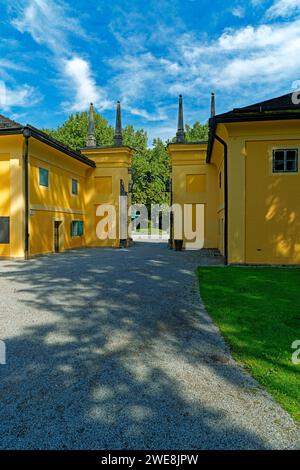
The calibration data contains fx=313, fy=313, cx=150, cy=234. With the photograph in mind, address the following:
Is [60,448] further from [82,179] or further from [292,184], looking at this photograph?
[82,179]

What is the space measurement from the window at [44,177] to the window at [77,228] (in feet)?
12.8

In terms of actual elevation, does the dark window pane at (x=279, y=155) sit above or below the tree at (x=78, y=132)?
below

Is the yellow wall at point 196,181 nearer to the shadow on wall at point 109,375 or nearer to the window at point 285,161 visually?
the window at point 285,161

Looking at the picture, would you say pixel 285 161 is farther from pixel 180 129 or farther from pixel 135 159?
pixel 135 159

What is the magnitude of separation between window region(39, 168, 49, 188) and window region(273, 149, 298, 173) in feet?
36.4

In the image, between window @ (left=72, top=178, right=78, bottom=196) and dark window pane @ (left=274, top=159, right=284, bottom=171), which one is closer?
dark window pane @ (left=274, top=159, right=284, bottom=171)

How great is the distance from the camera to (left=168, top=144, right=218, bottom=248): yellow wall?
19719mm

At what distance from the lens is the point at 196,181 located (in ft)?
66.0

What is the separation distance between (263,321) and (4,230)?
12.9 meters

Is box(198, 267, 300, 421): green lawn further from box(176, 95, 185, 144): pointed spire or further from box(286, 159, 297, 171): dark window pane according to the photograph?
box(176, 95, 185, 144): pointed spire

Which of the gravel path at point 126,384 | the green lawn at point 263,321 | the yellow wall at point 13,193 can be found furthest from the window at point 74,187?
the gravel path at point 126,384

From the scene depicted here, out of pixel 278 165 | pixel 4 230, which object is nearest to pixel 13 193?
pixel 4 230

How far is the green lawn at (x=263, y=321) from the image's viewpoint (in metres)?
3.31

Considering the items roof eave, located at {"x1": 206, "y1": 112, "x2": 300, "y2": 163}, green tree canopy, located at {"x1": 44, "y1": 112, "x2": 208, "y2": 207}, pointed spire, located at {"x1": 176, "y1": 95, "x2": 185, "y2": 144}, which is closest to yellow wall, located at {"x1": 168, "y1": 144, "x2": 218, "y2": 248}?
pointed spire, located at {"x1": 176, "y1": 95, "x2": 185, "y2": 144}
